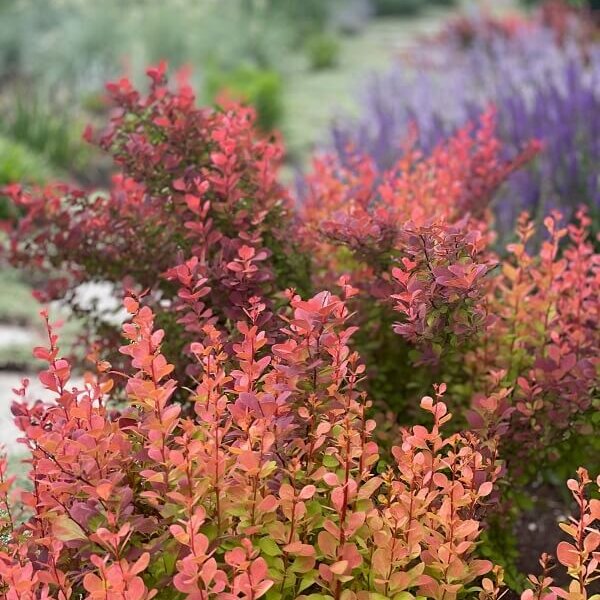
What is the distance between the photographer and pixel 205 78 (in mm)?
10453

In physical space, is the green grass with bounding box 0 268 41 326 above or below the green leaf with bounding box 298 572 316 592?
below

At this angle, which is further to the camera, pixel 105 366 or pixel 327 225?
pixel 327 225

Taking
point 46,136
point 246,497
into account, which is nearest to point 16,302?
point 46,136

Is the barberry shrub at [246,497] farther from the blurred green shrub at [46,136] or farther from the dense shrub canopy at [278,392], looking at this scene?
the blurred green shrub at [46,136]

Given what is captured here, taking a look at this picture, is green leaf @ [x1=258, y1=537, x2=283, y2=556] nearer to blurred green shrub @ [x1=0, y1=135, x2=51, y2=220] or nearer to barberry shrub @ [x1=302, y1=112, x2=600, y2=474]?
barberry shrub @ [x1=302, y1=112, x2=600, y2=474]

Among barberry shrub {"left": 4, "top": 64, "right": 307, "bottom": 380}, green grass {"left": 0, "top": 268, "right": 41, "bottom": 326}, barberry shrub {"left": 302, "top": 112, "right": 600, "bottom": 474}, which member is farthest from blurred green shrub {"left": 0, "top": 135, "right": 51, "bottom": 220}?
barberry shrub {"left": 302, "top": 112, "right": 600, "bottom": 474}

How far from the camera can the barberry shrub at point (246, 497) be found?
1.47 meters

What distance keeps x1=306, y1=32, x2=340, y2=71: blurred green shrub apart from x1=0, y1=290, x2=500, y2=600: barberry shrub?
1312 cm

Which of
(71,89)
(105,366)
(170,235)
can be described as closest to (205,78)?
(71,89)

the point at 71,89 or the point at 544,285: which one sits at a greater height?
the point at 544,285

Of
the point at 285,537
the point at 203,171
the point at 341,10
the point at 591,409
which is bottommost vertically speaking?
the point at 341,10

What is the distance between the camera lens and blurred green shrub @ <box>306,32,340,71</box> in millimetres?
14250

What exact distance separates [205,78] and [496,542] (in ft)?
29.2

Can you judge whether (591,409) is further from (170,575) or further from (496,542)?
(170,575)
